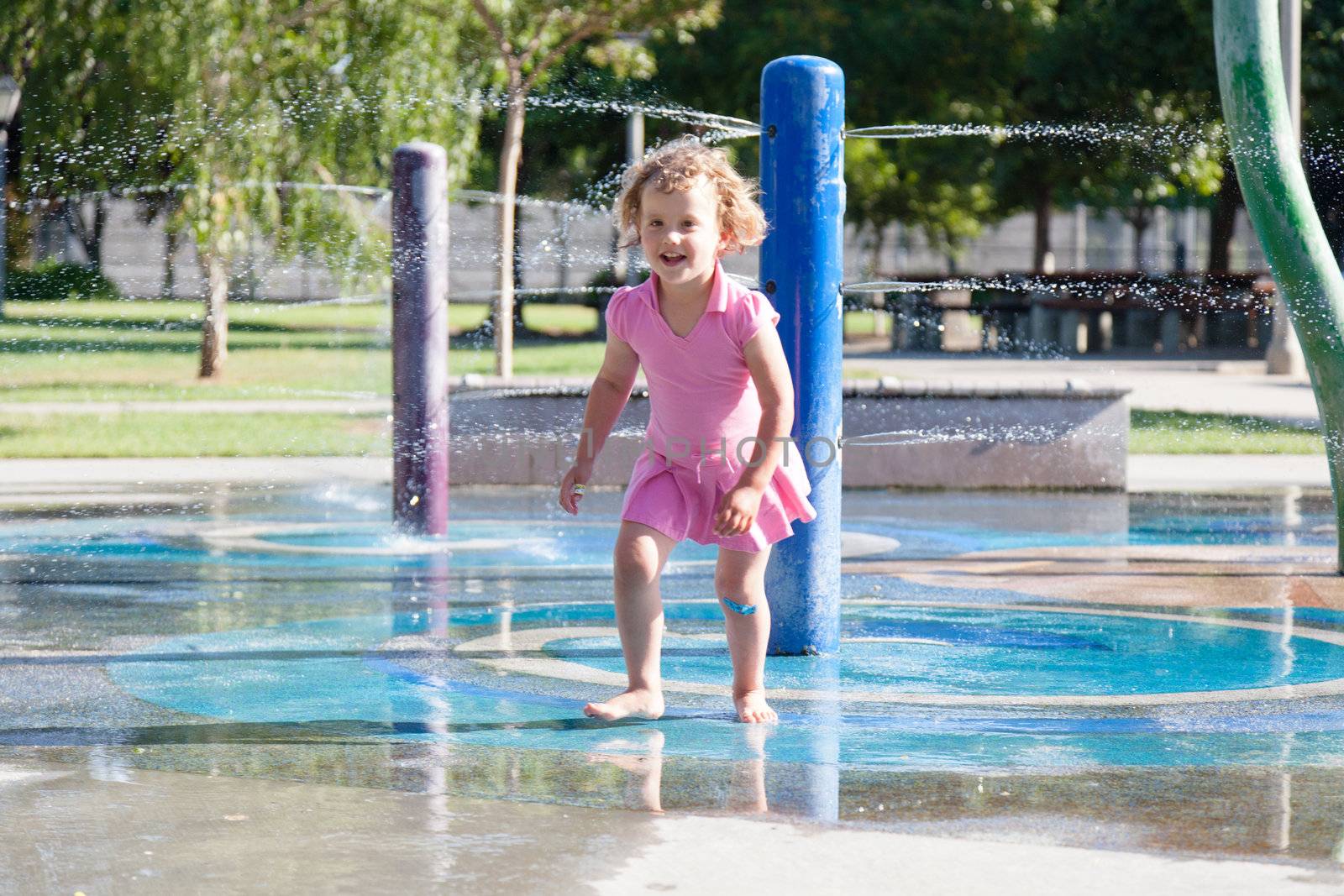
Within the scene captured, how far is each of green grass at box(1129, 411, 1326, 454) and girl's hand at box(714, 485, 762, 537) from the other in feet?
26.1

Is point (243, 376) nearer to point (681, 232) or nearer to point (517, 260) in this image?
point (681, 232)

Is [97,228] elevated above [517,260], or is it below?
above

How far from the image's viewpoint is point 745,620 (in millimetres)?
4617

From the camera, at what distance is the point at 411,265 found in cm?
796

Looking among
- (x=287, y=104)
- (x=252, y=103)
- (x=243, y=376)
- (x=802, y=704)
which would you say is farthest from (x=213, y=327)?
(x=802, y=704)

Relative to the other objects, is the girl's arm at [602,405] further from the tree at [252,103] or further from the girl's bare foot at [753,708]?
the tree at [252,103]

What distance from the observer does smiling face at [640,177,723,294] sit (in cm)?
446

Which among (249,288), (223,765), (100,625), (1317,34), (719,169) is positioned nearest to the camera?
(223,765)

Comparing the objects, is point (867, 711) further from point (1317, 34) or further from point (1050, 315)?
point (1050, 315)

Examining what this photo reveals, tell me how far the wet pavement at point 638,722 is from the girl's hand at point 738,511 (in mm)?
464

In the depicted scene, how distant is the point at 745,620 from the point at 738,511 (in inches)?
15.1

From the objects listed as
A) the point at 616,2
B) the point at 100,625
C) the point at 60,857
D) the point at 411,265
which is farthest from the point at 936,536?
the point at 616,2

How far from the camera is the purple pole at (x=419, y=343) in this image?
796cm

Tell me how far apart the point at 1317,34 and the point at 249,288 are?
53.8ft
